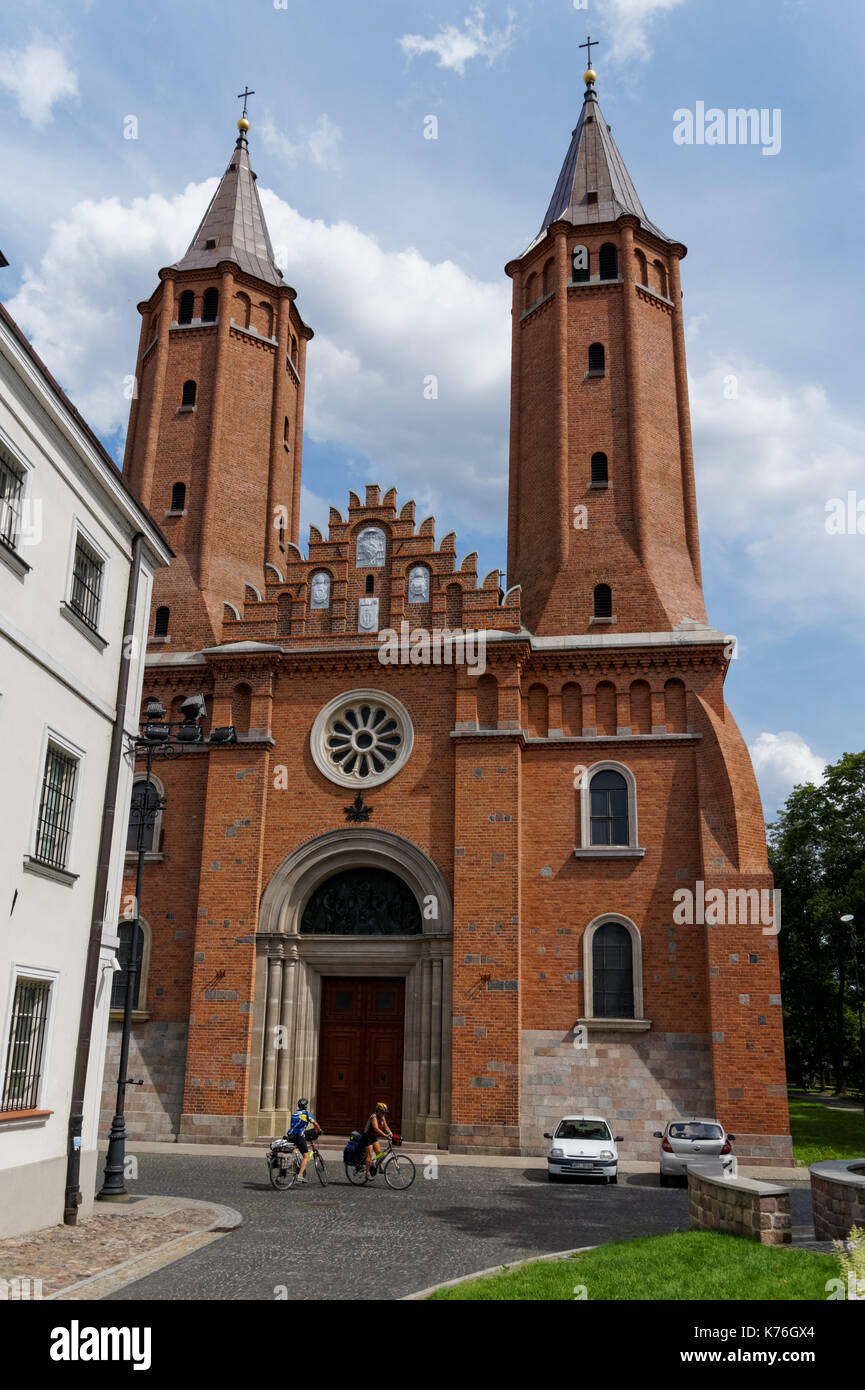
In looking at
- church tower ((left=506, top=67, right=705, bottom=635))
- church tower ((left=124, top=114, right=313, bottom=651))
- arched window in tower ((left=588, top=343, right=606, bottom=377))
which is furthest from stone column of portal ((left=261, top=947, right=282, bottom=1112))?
arched window in tower ((left=588, top=343, right=606, bottom=377))

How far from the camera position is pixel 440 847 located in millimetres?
24250

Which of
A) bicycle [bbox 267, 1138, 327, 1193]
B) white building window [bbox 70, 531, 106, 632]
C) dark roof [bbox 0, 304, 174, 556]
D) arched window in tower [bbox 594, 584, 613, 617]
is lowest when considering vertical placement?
bicycle [bbox 267, 1138, 327, 1193]

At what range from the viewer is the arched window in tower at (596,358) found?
29172mm

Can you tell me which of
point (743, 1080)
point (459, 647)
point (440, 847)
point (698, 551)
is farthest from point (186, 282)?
point (743, 1080)

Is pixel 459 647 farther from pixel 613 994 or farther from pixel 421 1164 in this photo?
pixel 421 1164

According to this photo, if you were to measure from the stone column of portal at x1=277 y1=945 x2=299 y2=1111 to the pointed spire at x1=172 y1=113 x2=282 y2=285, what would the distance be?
20997 mm

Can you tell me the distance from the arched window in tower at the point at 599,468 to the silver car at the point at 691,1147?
1626cm

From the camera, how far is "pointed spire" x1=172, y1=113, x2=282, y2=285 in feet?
107

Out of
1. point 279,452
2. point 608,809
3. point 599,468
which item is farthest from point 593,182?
point 608,809

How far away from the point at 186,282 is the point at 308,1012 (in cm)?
2208

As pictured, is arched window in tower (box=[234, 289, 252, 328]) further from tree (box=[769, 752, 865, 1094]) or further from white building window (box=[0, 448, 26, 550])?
tree (box=[769, 752, 865, 1094])

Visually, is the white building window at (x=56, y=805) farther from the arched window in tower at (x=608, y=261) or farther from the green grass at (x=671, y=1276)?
the arched window in tower at (x=608, y=261)

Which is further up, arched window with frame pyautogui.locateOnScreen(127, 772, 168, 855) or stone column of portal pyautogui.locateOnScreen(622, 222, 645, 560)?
stone column of portal pyautogui.locateOnScreen(622, 222, 645, 560)

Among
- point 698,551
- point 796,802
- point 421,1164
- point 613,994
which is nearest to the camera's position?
point 421,1164
